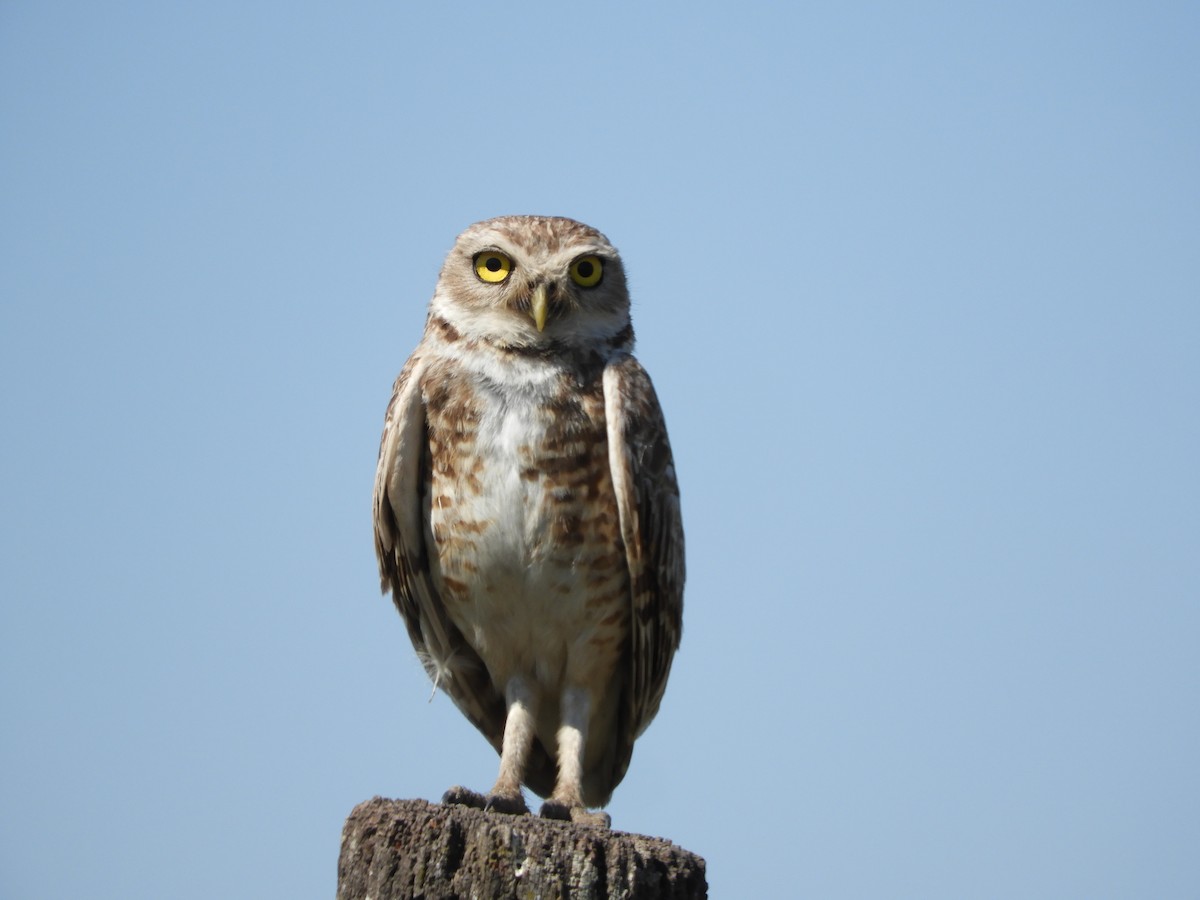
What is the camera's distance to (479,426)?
6410 mm

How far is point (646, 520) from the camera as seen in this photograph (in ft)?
21.2

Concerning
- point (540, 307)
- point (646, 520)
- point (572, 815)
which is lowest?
Answer: point (572, 815)

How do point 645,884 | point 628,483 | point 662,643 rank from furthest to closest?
1. point 662,643
2. point 628,483
3. point 645,884

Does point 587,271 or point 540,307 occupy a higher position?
point 587,271

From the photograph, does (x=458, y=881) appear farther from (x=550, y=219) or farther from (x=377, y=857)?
(x=550, y=219)

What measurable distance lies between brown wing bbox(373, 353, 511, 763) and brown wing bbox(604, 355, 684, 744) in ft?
2.62

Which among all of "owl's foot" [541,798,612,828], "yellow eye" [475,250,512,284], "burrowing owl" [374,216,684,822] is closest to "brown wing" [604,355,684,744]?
"burrowing owl" [374,216,684,822]

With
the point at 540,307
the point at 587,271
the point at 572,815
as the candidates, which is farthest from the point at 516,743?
the point at 587,271

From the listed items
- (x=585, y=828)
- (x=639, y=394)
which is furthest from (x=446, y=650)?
(x=585, y=828)

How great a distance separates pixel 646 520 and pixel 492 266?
147cm

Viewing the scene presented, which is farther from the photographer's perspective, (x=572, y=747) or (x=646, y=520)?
(x=572, y=747)

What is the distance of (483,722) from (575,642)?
2.75 ft

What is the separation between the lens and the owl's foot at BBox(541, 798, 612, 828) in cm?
561

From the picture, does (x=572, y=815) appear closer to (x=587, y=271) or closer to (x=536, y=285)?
(x=536, y=285)
